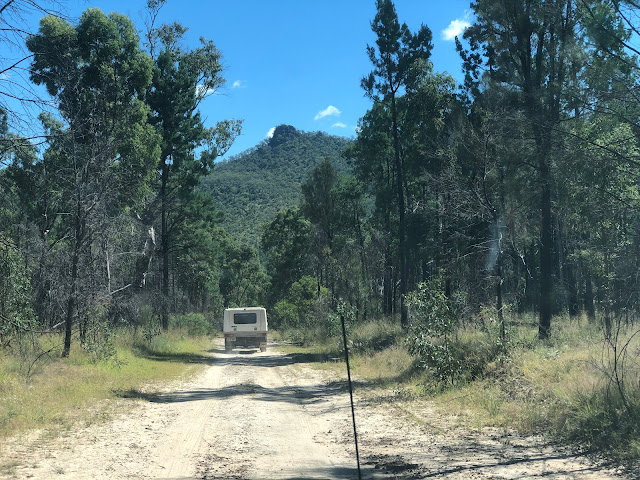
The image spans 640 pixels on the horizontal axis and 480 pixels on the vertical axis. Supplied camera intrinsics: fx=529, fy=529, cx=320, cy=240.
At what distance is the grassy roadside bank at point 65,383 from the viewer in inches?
352

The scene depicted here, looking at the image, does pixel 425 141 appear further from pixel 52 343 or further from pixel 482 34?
Answer: pixel 52 343

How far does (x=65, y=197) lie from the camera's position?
57.7 feet

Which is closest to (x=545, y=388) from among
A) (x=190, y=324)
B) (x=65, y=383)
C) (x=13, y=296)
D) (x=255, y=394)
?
(x=255, y=394)

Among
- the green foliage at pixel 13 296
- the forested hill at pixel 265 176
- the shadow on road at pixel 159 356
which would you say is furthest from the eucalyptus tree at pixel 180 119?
the forested hill at pixel 265 176

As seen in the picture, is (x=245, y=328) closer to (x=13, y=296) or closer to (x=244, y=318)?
(x=244, y=318)

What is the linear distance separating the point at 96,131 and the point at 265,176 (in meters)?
122

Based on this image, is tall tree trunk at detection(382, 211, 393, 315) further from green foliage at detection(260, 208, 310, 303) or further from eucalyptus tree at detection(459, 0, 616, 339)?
eucalyptus tree at detection(459, 0, 616, 339)

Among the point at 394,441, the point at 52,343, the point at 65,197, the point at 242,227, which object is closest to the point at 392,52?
the point at 65,197

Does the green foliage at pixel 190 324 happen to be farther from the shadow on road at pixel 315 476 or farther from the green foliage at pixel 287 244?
the shadow on road at pixel 315 476

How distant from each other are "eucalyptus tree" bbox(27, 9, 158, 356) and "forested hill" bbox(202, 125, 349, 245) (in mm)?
72621

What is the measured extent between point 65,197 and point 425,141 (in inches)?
722

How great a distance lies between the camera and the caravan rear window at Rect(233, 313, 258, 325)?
30.0 metres

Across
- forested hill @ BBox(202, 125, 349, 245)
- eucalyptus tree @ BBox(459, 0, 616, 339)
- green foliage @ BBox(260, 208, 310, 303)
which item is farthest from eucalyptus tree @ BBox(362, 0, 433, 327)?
forested hill @ BBox(202, 125, 349, 245)

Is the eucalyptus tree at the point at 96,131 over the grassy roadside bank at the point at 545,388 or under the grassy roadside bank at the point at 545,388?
over
